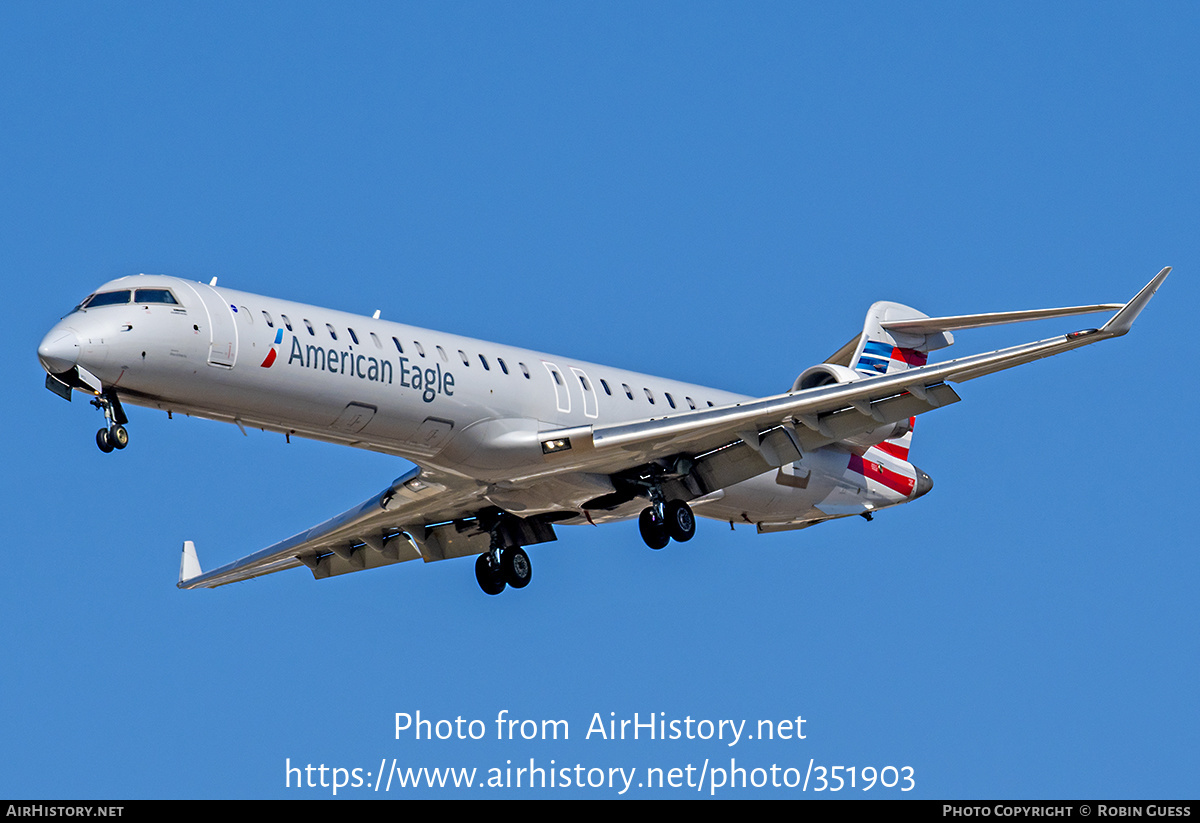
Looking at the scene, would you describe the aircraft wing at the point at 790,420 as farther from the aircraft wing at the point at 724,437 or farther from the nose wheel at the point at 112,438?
the nose wheel at the point at 112,438

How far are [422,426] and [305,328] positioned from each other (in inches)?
78.3

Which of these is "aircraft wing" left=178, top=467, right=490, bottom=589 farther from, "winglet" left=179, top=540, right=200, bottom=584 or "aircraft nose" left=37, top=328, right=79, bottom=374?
"aircraft nose" left=37, top=328, right=79, bottom=374

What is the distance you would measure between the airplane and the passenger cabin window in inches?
0.9

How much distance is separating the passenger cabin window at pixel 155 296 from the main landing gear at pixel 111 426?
1221mm

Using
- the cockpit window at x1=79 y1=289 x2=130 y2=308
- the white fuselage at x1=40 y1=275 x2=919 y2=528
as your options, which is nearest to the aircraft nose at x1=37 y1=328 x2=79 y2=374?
the white fuselage at x1=40 y1=275 x2=919 y2=528

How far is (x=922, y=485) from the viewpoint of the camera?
1094 inches

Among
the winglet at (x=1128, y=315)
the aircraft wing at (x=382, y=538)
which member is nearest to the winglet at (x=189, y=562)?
the aircraft wing at (x=382, y=538)

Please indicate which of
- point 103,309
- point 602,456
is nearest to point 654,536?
point 602,456

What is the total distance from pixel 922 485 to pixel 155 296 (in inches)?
516

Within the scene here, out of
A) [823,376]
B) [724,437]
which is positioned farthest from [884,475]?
[724,437]

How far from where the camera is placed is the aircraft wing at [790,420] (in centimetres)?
2228

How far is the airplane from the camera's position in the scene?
66.1ft

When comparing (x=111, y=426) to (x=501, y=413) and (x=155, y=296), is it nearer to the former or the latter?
(x=155, y=296)
